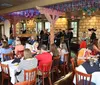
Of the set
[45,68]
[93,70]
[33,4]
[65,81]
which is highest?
[33,4]

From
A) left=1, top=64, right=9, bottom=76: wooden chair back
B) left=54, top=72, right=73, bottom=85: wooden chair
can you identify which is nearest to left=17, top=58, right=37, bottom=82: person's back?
left=1, top=64, right=9, bottom=76: wooden chair back

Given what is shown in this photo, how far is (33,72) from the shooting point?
12.1ft

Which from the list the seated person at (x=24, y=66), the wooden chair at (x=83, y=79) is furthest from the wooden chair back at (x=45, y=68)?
the wooden chair at (x=83, y=79)

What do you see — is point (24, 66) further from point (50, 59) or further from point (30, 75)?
point (50, 59)

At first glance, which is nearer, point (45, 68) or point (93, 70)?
point (93, 70)

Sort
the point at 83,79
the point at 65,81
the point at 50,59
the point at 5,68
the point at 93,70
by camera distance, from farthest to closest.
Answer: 1. the point at 65,81
2. the point at 50,59
3. the point at 5,68
4. the point at 93,70
5. the point at 83,79

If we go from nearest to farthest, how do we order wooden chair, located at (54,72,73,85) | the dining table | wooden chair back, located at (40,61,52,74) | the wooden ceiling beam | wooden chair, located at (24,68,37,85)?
the dining table, wooden chair, located at (24,68,37,85), wooden chair back, located at (40,61,52,74), wooden chair, located at (54,72,73,85), the wooden ceiling beam

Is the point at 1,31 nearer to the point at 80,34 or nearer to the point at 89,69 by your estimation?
the point at 80,34

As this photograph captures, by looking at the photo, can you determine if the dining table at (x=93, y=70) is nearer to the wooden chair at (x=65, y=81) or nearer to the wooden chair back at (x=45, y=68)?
the wooden chair back at (x=45, y=68)

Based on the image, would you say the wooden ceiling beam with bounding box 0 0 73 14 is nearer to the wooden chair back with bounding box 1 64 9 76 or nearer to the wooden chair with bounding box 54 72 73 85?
the wooden chair with bounding box 54 72 73 85

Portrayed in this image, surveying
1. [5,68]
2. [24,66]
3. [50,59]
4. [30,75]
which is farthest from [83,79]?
[5,68]

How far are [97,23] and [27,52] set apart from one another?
10.6 meters

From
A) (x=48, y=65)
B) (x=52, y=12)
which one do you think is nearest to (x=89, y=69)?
(x=48, y=65)

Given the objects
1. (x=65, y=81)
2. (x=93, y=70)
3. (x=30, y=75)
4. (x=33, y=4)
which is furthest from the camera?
(x=33, y=4)
